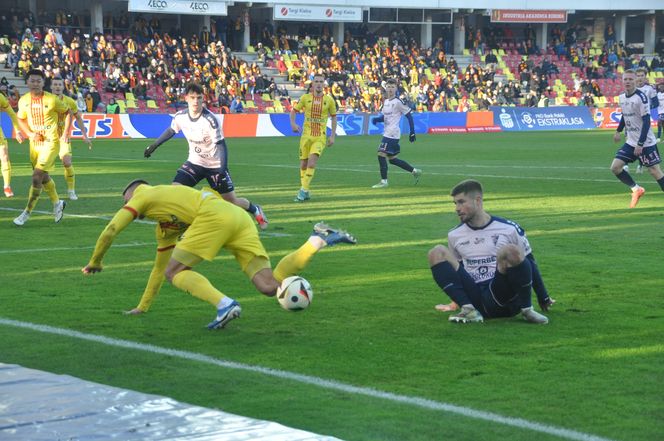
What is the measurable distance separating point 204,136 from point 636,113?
7741 mm

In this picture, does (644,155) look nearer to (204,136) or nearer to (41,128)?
(204,136)

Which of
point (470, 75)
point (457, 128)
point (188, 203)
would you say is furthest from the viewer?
point (470, 75)

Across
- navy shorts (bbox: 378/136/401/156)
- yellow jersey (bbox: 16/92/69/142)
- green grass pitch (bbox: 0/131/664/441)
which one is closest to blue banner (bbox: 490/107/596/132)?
navy shorts (bbox: 378/136/401/156)

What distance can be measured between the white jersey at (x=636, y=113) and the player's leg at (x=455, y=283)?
33.7 feet

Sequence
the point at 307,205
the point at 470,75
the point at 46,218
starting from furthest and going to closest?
the point at 470,75 < the point at 307,205 < the point at 46,218

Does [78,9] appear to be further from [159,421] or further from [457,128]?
[159,421]

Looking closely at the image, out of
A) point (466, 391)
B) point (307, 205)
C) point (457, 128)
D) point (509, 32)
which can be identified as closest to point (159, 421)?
point (466, 391)

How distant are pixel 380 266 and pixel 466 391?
538 cm

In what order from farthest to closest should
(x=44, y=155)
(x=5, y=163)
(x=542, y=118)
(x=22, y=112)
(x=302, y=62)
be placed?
1. (x=302, y=62)
2. (x=542, y=118)
3. (x=5, y=163)
4. (x=22, y=112)
5. (x=44, y=155)

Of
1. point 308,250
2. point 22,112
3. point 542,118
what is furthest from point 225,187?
point 542,118

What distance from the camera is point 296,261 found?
8.99 metres

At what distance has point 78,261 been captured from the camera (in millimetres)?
12414

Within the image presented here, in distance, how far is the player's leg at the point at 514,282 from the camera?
833 cm

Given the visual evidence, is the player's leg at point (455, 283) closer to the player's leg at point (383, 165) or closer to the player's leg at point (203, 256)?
the player's leg at point (203, 256)
